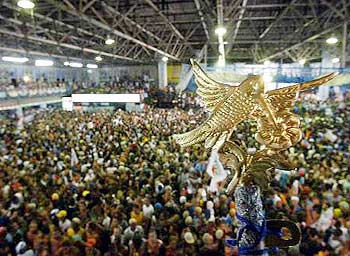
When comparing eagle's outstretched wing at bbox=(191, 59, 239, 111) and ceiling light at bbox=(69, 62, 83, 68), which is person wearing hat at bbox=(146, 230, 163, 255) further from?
ceiling light at bbox=(69, 62, 83, 68)

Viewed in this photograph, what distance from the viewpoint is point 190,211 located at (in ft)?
18.7

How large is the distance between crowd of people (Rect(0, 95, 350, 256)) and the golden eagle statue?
40.9 inches

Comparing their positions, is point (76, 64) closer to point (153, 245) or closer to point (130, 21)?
point (130, 21)

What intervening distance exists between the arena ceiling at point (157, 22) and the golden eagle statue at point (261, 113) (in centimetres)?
719

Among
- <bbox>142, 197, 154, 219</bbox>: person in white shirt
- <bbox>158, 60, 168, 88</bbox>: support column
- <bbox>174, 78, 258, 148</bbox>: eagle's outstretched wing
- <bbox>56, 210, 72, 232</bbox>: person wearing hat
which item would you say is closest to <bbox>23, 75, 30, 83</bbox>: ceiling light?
<bbox>158, 60, 168, 88</bbox>: support column

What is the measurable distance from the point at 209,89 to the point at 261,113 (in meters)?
0.38

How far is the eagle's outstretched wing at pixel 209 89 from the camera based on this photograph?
1.85 meters

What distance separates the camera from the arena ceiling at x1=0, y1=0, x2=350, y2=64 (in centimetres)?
1052

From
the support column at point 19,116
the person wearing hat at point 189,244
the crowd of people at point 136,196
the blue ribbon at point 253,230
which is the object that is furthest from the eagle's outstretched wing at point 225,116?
the support column at point 19,116

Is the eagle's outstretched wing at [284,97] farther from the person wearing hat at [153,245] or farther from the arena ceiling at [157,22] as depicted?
the arena ceiling at [157,22]

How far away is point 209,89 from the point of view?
1.95m

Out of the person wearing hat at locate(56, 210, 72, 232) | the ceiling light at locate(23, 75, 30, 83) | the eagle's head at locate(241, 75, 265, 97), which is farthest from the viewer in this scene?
the ceiling light at locate(23, 75, 30, 83)

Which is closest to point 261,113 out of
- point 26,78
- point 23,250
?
point 23,250

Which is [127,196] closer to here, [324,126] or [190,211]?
[190,211]
